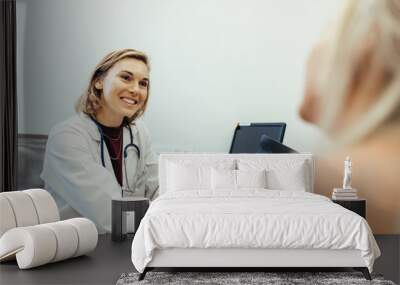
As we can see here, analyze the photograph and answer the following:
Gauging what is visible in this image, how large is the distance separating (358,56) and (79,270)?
373 cm

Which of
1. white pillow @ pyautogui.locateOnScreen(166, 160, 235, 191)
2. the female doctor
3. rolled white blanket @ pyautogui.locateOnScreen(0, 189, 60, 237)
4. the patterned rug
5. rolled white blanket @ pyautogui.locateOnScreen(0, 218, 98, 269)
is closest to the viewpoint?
the patterned rug

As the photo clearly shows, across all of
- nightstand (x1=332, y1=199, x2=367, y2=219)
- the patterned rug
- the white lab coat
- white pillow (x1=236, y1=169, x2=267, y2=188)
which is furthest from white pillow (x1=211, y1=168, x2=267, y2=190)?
the patterned rug

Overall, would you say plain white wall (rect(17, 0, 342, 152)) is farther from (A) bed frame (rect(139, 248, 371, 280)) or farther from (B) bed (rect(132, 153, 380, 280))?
(A) bed frame (rect(139, 248, 371, 280))

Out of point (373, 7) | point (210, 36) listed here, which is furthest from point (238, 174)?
point (373, 7)

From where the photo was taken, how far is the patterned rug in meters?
4.78

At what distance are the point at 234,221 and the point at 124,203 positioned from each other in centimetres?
206

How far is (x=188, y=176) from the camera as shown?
656 centimetres

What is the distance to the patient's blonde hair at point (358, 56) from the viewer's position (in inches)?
278

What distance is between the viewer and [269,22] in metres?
7.16

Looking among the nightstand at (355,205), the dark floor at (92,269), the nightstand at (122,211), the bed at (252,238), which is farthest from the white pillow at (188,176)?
the bed at (252,238)

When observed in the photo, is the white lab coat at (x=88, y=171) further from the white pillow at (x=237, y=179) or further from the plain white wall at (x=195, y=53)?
the white pillow at (x=237, y=179)

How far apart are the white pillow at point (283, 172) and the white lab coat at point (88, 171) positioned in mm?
1105

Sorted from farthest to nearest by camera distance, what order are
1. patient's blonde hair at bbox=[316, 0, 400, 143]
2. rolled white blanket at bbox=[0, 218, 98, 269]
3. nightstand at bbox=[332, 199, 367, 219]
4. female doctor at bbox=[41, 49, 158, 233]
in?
female doctor at bbox=[41, 49, 158, 233] → patient's blonde hair at bbox=[316, 0, 400, 143] → nightstand at bbox=[332, 199, 367, 219] → rolled white blanket at bbox=[0, 218, 98, 269]

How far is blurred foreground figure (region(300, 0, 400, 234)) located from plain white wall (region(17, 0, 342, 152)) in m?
0.16
